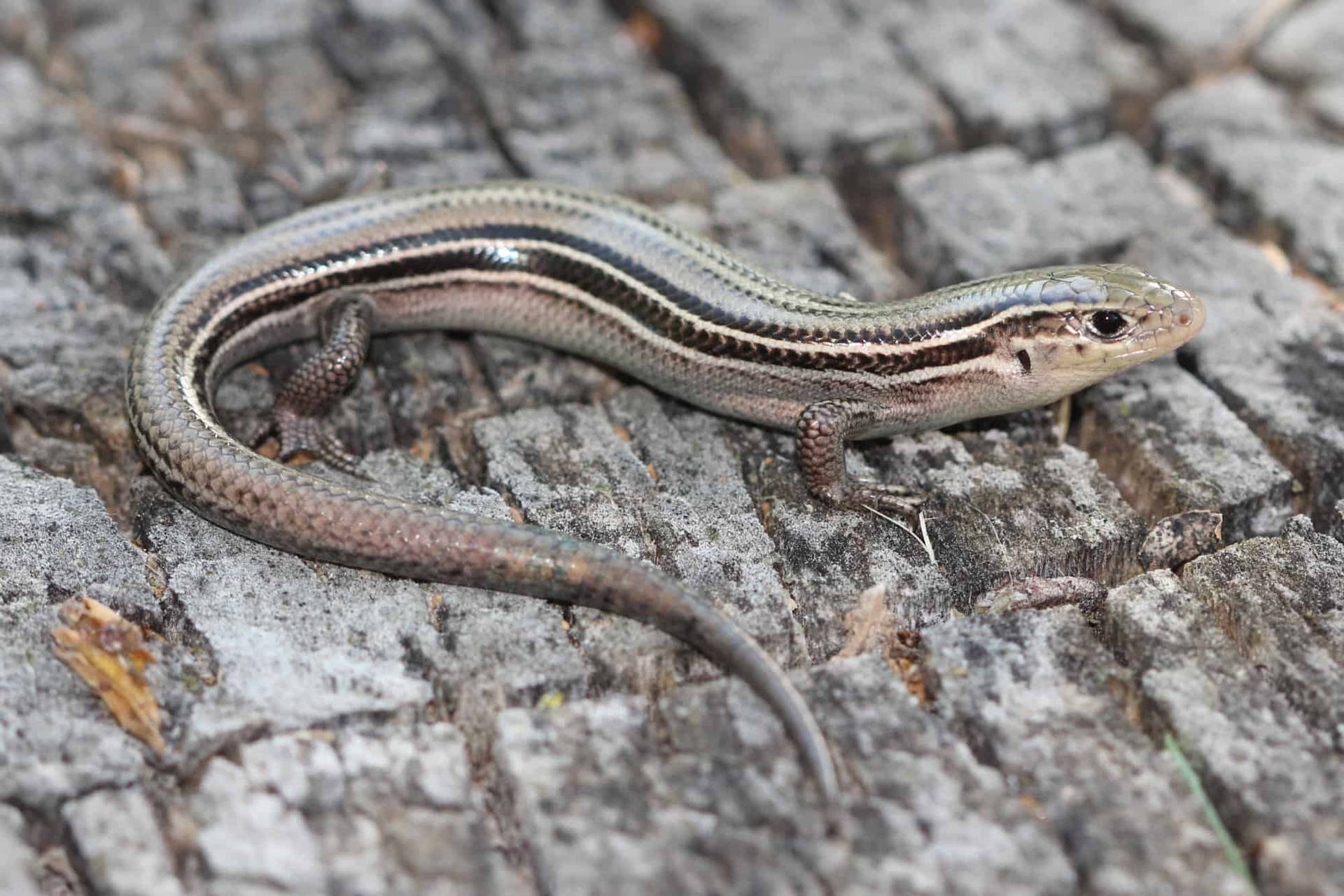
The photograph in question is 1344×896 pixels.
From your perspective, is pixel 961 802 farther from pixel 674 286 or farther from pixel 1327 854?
pixel 674 286

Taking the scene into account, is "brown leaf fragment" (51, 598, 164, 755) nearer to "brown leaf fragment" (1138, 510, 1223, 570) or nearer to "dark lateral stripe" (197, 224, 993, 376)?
"dark lateral stripe" (197, 224, 993, 376)

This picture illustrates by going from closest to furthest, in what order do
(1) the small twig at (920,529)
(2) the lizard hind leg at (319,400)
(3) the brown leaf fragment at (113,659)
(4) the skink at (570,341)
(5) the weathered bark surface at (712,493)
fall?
(5) the weathered bark surface at (712,493) → (3) the brown leaf fragment at (113,659) → (4) the skink at (570,341) → (1) the small twig at (920,529) → (2) the lizard hind leg at (319,400)

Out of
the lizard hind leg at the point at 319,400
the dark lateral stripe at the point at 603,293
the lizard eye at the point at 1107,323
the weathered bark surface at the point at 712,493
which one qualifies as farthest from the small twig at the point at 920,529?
the lizard hind leg at the point at 319,400

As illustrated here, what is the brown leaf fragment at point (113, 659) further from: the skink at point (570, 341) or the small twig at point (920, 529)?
the small twig at point (920, 529)

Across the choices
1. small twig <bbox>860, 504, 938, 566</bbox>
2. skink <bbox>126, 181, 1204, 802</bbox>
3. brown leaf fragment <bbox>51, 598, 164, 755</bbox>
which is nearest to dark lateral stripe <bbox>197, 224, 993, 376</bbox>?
skink <bbox>126, 181, 1204, 802</bbox>

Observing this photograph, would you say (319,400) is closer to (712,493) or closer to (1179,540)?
(712,493)

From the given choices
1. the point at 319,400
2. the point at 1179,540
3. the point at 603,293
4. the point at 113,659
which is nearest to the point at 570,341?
the point at 603,293
